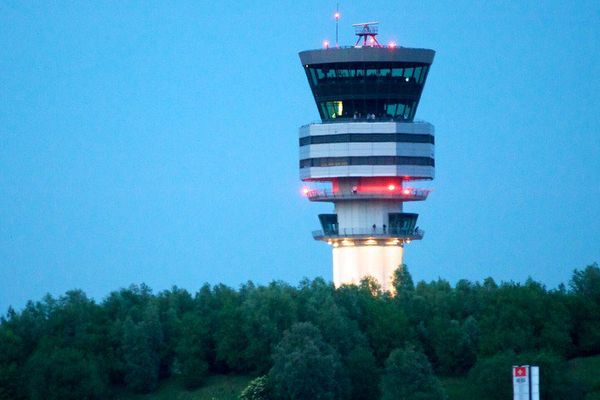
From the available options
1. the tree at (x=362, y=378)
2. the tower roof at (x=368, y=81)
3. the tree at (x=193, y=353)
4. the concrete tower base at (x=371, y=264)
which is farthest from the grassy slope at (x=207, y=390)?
the tower roof at (x=368, y=81)

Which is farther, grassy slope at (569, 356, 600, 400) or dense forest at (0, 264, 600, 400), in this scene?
dense forest at (0, 264, 600, 400)

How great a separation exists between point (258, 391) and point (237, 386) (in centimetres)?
824

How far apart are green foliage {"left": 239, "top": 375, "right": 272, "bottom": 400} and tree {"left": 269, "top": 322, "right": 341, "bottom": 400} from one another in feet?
3.71

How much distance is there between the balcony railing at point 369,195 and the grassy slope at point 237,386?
27.0 meters

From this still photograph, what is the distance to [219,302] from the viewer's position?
16612 cm

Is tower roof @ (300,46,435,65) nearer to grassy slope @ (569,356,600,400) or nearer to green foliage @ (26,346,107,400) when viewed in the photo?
grassy slope @ (569,356,600,400)

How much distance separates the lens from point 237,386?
492 ft

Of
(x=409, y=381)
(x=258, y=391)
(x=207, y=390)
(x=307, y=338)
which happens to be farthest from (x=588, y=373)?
(x=207, y=390)

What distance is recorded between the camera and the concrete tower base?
174750 mm

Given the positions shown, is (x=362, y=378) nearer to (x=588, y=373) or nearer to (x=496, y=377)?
(x=496, y=377)

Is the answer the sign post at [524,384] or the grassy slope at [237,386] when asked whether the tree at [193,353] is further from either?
the sign post at [524,384]

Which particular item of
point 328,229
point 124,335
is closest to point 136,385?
point 124,335

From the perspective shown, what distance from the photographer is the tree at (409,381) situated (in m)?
130

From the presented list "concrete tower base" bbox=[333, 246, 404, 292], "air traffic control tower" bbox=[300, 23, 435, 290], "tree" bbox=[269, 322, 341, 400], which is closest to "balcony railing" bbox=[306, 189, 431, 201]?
"air traffic control tower" bbox=[300, 23, 435, 290]
